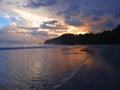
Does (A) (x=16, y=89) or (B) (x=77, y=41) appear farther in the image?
(B) (x=77, y=41)

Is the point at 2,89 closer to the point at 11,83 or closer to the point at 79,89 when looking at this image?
the point at 11,83

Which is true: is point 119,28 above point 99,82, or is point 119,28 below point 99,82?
above

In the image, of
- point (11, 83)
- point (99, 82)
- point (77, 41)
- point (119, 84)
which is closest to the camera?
point (119, 84)

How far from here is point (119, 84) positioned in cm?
1105

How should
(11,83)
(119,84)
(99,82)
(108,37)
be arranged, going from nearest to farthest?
(119,84)
(99,82)
(11,83)
(108,37)

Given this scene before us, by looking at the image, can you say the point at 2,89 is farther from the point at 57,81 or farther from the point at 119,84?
the point at 119,84

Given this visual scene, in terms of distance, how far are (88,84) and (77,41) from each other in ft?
572

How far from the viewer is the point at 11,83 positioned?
12938 millimetres

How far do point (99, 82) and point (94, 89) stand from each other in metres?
1.55

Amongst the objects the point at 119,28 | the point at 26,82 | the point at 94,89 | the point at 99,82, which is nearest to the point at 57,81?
the point at 26,82

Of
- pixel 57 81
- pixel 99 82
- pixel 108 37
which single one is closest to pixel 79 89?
pixel 99 82

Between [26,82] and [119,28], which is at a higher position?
[119,28]

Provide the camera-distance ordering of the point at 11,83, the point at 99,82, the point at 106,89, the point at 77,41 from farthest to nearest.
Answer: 1. the point at 77,41
2. the point at 11,83
3. the point at 99,82
4. the point at 106,89

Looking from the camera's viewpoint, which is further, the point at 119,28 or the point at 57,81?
the point at 119,28
